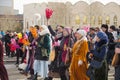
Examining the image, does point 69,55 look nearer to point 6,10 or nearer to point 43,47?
point 43,47

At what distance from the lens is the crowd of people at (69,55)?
10.4m

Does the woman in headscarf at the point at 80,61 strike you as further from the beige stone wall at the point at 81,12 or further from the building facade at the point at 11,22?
the building facade at the point at 11,22

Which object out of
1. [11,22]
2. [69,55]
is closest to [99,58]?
[69,55]

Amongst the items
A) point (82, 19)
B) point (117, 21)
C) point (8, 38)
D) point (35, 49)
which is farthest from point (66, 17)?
point (35, 49)

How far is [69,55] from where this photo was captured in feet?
38.8

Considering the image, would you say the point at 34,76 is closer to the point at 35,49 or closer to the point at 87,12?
the point at 35,49

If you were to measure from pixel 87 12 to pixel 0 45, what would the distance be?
74.8m

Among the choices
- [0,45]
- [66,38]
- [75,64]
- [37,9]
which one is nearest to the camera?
[0,45]

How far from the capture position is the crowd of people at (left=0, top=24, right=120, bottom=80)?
34.2 ft

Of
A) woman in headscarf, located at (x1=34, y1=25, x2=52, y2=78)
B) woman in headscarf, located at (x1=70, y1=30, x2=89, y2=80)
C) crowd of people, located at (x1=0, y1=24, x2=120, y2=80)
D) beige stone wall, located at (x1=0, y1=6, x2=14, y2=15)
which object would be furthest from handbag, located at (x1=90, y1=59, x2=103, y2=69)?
beige stone wall, located at (x1=0, y1=6, x2=14, y2=15)

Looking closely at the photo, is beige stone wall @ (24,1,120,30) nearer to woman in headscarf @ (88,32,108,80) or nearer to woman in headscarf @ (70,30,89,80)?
woman in headscarf @ (70,30,89,80)

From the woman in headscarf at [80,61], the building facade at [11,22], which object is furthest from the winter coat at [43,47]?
the building facade at [11,22]

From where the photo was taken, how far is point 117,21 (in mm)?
80812

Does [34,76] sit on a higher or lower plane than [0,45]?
lower
